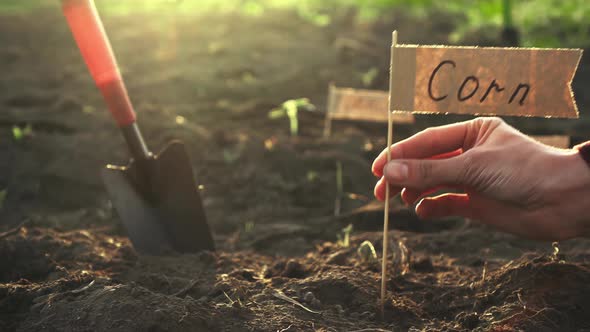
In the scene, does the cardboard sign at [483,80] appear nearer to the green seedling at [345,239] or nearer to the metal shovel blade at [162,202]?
the green seedling at [345,239]

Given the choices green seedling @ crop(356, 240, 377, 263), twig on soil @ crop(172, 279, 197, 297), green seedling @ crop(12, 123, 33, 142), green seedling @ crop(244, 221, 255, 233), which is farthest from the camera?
green seedling @ crop(12, 123, 33, 142)

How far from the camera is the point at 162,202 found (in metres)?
2.79

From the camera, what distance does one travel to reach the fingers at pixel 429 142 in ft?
6.19

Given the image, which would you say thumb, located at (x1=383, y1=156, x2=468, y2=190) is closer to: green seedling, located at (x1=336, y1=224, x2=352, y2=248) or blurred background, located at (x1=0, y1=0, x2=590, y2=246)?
green seedling, located at (x1=336, y1=224, x2=352, y2=248)

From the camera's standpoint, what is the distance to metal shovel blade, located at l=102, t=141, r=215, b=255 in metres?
2.71

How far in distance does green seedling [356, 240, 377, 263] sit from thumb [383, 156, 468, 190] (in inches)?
28.8

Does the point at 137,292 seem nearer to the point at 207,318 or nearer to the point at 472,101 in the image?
the point at 207,318

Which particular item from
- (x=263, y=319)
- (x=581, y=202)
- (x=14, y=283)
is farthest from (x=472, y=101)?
(x=14, y=283)

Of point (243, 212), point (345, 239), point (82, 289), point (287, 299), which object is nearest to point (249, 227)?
point (243, 212)

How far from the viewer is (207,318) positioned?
1.80 metres

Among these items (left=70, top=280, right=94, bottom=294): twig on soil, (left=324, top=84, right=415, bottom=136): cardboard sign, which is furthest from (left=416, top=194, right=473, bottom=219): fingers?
(left=324, top=84, right=415, bottom=136): cardboard sign

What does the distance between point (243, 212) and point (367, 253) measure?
1.11 m

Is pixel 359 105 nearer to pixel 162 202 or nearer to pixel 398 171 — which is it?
pixel 162 202

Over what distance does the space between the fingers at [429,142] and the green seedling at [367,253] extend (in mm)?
567
